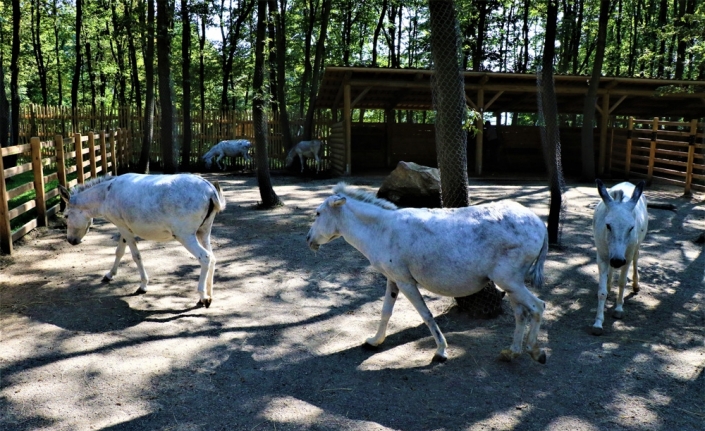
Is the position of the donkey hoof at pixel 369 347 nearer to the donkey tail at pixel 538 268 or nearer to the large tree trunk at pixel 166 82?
the donkey tail at pixel 538 268

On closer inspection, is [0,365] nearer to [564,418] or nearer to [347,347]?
[347,347]

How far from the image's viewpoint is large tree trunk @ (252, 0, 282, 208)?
10.9 metres

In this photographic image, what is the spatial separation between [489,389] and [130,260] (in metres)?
5.28

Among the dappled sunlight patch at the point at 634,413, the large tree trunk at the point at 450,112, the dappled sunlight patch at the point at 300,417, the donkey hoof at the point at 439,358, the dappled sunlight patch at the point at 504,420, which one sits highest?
the large tree trunk at the point at 450,112

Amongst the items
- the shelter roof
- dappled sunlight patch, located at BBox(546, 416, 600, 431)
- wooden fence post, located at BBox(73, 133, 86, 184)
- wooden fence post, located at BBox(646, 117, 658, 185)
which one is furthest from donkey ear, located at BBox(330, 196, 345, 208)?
wooden fence post, located at BBox(646, 117, 658, 185)

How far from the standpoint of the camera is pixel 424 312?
444cm

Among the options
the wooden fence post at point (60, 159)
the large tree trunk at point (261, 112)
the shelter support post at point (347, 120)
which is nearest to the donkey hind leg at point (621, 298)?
the large tree trunk at point (261, 112)

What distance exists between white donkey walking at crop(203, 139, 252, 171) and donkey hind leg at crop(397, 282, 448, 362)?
17152 millimetres

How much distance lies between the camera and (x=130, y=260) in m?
7.43

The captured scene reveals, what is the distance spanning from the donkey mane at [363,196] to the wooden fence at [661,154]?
463 inches

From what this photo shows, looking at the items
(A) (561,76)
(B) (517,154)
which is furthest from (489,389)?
(B) (517,154)

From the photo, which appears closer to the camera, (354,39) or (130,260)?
(130,260)

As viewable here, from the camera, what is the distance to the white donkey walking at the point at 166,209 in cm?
581

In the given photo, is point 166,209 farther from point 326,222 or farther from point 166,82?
point 166,82
